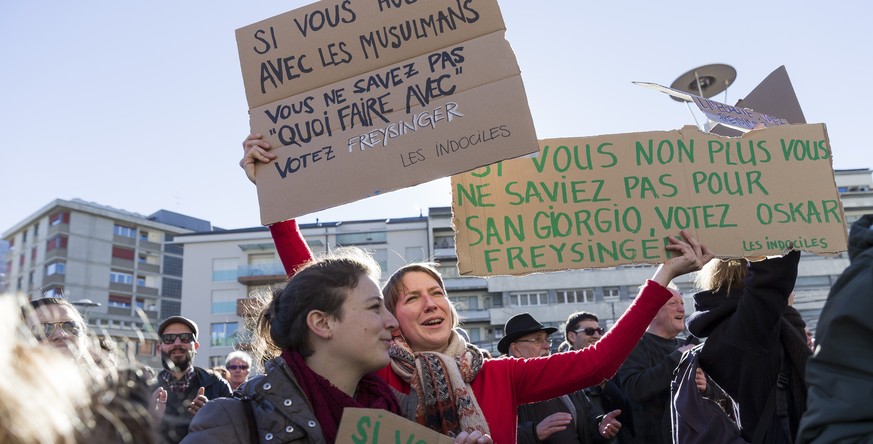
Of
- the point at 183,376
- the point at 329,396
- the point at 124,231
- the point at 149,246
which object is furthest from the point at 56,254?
the point at 329,396

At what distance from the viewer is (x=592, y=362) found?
307 cm

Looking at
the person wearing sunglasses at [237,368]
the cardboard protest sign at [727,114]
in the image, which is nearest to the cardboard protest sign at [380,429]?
the cardboard protest sign at [727,114]

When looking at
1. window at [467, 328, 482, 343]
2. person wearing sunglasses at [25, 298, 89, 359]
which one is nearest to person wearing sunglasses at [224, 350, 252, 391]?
person wearing sunglasses at [25, 298, 89, 359]

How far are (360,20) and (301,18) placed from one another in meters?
0.28

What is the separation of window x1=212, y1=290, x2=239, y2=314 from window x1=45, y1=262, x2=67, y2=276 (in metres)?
26.1

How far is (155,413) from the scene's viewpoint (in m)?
1.30

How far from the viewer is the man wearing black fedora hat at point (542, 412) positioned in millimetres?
5105

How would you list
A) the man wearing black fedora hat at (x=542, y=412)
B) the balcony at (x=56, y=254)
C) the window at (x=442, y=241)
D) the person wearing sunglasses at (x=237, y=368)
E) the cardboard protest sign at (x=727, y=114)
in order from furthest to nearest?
the balcony at (x=56, y=254)
the window at (x=442, y=241)
the person wearing sunglasses at (x=237, y=368)
the man wearing black fedora hat at (x=542, y=412)
the cardboard protest sign at (x=727, y=114)

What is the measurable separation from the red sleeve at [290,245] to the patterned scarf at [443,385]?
1.90ft

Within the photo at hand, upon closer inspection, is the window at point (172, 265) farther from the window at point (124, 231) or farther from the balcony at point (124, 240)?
the window at point (124, 231)

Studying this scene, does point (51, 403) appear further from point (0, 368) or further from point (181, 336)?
point (181, 336)

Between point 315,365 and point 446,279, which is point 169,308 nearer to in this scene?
point 446,279

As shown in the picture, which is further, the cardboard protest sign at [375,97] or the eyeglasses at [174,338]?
the eyeglasses at [174,338]

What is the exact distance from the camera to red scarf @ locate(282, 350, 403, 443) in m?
2.43
